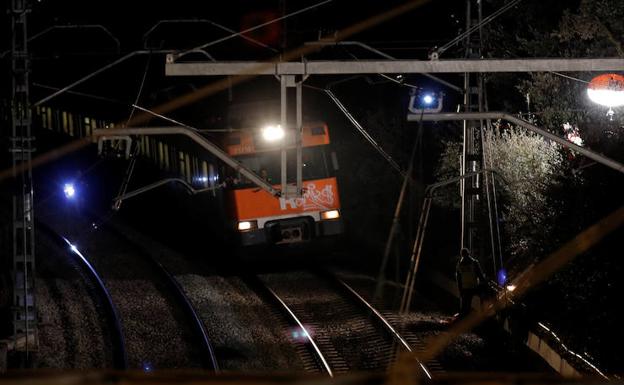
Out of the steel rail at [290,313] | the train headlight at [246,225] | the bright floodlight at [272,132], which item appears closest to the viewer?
the steel rail at [290,313]

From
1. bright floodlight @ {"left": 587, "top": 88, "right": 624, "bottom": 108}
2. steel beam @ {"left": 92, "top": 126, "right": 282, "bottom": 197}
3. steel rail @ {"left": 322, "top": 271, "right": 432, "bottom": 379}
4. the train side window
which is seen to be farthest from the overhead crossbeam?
the train side window

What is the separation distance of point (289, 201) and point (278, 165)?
31.6 inches

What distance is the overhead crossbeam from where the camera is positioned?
10.1 meters

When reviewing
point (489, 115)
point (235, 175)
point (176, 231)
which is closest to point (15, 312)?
point (235, 175)

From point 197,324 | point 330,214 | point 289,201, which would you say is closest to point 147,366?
point 197,324

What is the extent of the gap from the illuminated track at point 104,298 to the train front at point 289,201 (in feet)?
10.2

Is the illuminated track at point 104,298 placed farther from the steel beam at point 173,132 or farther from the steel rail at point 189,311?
the steel beam at point 173,132

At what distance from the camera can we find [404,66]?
1016 cm

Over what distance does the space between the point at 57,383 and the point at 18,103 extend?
10443mm

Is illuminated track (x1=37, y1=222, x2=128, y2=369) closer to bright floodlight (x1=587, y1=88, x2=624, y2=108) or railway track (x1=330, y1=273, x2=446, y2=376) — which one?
railway track (x1=330, y1=273, x2=446, y2=376)

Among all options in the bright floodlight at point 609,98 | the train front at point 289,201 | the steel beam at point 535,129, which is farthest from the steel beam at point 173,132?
the bright floodlight at point 609,98

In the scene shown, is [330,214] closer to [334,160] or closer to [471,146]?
[334,160]

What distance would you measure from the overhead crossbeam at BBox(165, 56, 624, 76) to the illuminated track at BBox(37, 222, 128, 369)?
19.2 ft

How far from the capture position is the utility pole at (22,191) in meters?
14.1
